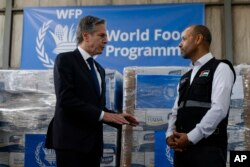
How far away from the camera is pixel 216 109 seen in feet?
6.26

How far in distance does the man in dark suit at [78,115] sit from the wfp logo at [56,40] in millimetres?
2597

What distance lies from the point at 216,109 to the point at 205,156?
0.24 meters

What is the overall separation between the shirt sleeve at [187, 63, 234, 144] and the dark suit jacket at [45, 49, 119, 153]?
0.50m

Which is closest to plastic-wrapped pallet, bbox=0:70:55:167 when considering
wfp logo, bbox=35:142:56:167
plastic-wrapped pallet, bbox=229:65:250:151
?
wfp logo, bbox=35:142:56:167

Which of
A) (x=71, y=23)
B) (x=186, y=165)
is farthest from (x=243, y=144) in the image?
(x=71, y=23)

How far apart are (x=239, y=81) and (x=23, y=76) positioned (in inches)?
70.0

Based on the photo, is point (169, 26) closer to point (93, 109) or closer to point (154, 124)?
point (154, 124)

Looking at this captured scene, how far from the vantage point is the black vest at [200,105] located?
198cm

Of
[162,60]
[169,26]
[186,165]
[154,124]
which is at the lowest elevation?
[186,165]

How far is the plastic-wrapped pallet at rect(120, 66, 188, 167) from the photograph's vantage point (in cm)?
302

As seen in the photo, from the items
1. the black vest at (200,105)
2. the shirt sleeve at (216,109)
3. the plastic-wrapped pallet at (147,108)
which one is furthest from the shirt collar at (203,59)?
the plastic-wrapped pallet at (147,108)

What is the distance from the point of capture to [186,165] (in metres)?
2.01

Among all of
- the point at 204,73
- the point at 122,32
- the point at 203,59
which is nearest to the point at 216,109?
the point at 204,73

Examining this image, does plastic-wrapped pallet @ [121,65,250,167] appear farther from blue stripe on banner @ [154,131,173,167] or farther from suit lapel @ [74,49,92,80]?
suit lapel @ [74,49,92,80]
